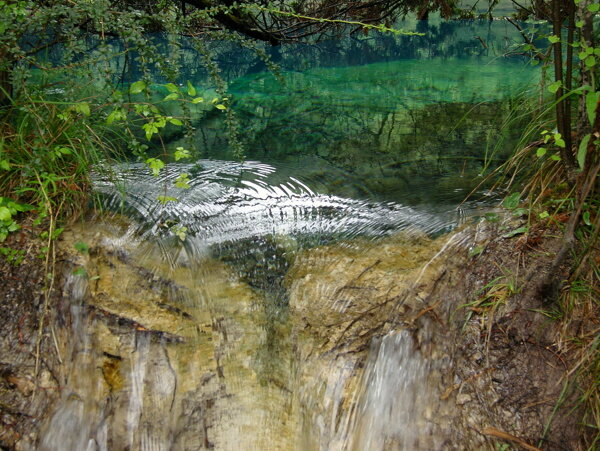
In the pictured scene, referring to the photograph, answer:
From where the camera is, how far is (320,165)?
3514 millimetres

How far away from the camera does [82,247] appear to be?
240 cm

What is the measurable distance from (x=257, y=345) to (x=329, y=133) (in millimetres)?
2269

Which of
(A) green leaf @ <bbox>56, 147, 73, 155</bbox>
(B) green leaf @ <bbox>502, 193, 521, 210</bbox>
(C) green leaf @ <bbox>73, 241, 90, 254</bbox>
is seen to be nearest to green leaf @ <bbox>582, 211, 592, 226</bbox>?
(B) green leaf @ <bbox>502, 193, 521, 210</bbox>

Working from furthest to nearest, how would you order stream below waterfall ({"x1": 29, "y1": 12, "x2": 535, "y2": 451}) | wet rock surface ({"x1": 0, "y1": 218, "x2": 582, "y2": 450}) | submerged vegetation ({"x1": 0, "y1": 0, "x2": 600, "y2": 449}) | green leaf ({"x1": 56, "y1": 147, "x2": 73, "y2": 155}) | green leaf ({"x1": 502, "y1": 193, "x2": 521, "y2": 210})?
green leaf ({"x1": 56, "y1": 147, "x2": 73, "y2": 155}), green leaf ({"x1": 502, "y1": 193, "x2": 521, "y2": 210}), stream below waterfall ({"x1": 29, "y1": 12, "x2": 535, "y2": 451}), wet rock surface ({"x1": 0, "y1": 218, "x2": 582, "y2": 450}), submerged vegetation ({"x1": 0, "y1": 0, "x2": 600, "y2": 449})

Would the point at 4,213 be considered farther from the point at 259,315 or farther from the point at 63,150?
the point at 259,315

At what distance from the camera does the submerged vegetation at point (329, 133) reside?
6.20 ft

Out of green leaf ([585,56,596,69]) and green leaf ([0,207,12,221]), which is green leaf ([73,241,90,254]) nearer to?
green leaf ([0,207,12,221])

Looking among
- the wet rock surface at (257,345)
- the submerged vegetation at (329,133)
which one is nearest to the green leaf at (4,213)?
the submerged vegetation at (329,133)

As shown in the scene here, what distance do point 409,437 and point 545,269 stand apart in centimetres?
83

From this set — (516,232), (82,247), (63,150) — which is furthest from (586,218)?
(63,150)

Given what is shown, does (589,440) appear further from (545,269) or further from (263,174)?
(263,174)

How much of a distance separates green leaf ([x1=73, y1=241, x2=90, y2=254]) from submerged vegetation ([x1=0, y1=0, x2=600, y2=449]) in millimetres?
124

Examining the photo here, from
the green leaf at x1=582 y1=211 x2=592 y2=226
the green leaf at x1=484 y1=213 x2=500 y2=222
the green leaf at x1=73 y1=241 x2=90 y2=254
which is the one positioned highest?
the green leaf at x1=582 y1=211 x2=592 y2=226

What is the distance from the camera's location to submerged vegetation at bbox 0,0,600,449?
1.89 m
